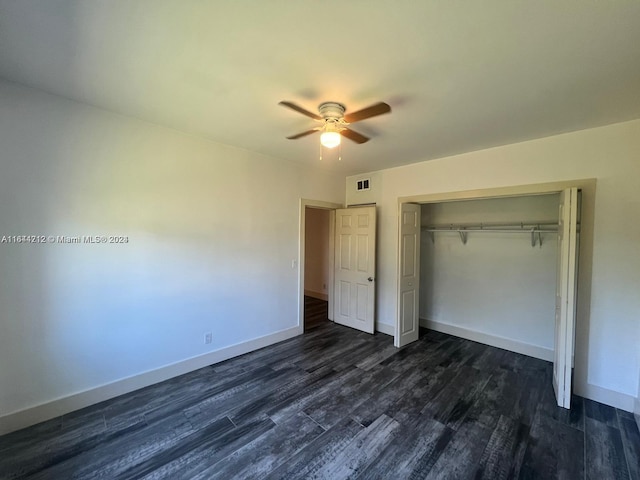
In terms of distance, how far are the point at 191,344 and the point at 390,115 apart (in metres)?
3.38

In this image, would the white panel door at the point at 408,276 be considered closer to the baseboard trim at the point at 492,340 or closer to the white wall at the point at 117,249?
the baseboard trim at the point at 492,340

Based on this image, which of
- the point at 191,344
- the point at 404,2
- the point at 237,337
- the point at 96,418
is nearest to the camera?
the point at 404,2

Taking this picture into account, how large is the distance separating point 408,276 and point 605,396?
2.36 metres

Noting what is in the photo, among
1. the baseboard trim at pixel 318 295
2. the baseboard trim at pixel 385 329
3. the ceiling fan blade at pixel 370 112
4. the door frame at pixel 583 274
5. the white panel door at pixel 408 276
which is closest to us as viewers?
the ceiling fan blade at pixel 370 112

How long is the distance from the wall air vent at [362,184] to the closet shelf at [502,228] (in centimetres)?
130

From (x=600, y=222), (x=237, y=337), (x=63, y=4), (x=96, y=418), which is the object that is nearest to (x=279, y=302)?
(x=237, y=337)

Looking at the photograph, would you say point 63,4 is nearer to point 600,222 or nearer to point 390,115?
point 390,115

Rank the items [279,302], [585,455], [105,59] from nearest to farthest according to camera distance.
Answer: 1. [105,59]
2. [585,455]
3. [279,302]

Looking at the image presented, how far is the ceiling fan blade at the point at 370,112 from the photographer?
186cm

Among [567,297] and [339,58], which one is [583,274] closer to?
[567,297]

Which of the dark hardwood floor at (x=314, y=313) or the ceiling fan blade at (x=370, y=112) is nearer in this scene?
the ceiling fan blade at (x=370, y=112)

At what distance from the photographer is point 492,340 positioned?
4113mm

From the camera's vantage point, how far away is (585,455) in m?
2.10

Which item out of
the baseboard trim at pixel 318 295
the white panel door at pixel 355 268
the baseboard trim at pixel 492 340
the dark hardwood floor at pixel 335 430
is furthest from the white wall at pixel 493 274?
the baseboard trim at pixel 318 295
